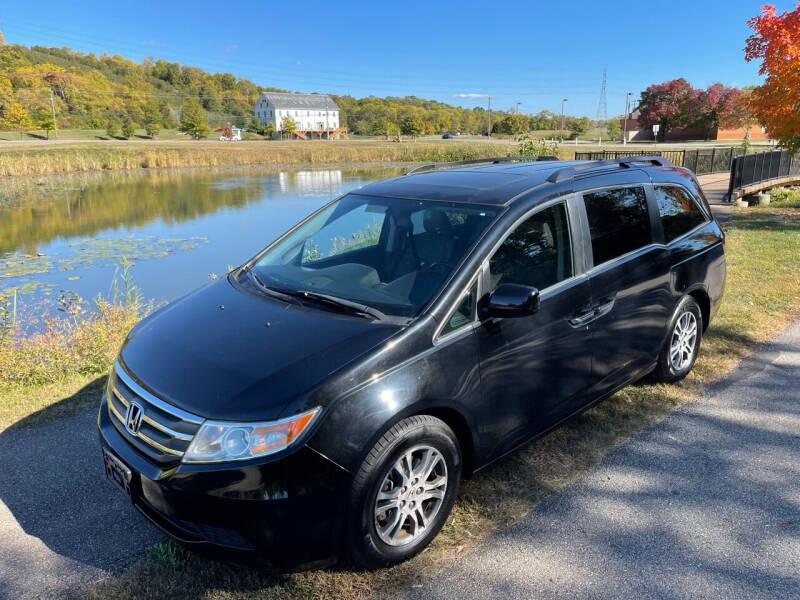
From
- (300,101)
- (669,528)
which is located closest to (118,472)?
(669,528)

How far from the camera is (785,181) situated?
18.2 meters

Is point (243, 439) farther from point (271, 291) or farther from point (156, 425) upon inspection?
point (271, 291)

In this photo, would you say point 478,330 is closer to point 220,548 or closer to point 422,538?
point 422,538

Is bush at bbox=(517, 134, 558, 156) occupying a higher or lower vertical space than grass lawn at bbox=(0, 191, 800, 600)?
higher

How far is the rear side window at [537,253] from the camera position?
3.19 m

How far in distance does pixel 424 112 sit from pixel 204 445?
147502 millimetres

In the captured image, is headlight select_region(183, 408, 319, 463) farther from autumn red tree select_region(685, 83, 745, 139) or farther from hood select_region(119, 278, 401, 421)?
autumn red tree select_region(685, 83, 745, 139)

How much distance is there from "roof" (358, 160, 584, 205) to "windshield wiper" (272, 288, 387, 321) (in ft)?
3.18

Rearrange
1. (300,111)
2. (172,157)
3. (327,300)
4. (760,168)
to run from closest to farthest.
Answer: (327,300) < (760,168) < (172,157) < (300,111)

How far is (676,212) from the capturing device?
4.59 metres

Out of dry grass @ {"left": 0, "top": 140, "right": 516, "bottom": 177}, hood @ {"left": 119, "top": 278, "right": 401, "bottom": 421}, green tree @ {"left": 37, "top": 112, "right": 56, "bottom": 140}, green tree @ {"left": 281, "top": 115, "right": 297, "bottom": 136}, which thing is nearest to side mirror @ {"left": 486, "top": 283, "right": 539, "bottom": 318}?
hood @ {"left": 119, "top": 278, "right": 401, "bottom": 421}

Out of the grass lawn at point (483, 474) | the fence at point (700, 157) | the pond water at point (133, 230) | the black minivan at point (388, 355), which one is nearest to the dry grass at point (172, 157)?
the pond water at point (133, 230)

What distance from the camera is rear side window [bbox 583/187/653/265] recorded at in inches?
147

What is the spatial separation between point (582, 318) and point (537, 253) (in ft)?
1.68
